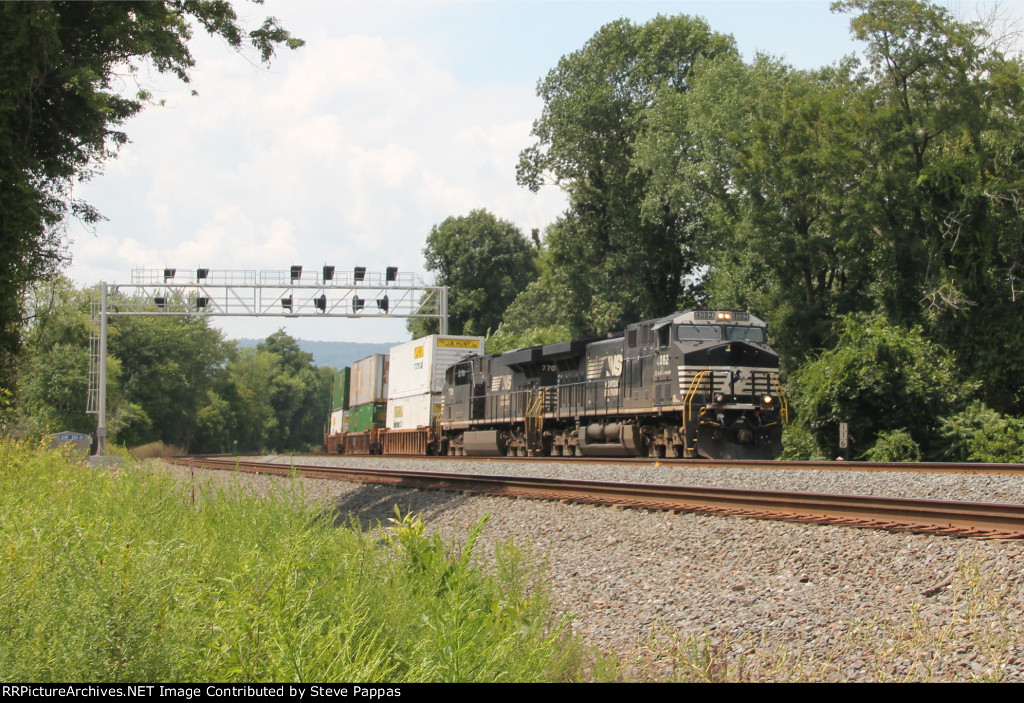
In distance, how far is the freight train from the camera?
→ 63.5ft

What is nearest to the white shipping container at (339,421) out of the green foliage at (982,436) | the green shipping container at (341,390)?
the green shipping container at (341,390)

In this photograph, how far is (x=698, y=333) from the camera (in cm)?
2003

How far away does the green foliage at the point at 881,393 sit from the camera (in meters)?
25.8

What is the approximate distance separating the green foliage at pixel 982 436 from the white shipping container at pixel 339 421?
96.2ft

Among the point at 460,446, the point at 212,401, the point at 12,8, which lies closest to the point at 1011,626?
the point at 12,8

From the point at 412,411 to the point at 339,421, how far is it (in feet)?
47.0

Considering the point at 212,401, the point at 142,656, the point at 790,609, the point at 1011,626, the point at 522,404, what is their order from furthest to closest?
1. the point at 212,401
2. the point at 522,404
3. the point at 790,609
4. the point at 1011,626
5. the point at 142,656

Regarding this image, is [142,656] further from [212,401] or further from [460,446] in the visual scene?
[212,401]

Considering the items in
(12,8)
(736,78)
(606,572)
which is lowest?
(606,572)

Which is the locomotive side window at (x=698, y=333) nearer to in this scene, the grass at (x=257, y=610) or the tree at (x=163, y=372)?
the grass at (x=257, y=610)

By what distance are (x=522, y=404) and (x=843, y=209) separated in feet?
43.2

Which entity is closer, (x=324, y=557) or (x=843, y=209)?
(x=324, y=557)

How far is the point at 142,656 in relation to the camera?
183 inches
